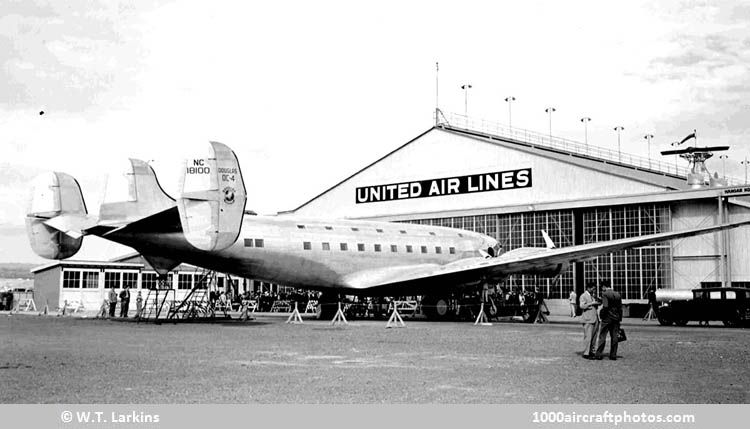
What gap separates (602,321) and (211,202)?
475 inches

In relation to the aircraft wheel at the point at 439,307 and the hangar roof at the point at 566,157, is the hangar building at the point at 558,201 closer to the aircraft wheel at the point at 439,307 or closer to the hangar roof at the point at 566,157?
the hangar roof at the point at 566,157

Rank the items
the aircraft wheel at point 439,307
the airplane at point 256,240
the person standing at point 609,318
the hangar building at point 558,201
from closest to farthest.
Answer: the person standing at point 609,318 → the airplane at point 256,240 → the aircraft wheel at point 439,307 → the hangar building at point 558,201

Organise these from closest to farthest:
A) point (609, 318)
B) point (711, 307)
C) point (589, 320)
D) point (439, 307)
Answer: point (609, 318) < point (589, 320) < point (711, 307) < point (439, 307)

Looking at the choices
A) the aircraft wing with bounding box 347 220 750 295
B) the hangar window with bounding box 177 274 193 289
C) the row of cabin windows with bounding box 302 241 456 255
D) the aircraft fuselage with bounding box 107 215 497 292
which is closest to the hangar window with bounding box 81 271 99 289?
the hangar window with bounding box 177 274 193 289

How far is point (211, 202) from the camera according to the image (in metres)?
22.0

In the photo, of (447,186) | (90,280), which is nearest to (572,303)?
(447,186)

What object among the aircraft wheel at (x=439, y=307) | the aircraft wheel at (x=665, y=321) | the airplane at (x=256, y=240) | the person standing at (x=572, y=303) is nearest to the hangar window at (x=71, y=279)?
the airplane at (x=256, y=240)

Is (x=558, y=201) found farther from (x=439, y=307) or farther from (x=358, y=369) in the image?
(x=358, y=369)

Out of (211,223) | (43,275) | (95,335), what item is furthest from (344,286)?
(43,275)

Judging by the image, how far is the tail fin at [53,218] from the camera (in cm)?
2661

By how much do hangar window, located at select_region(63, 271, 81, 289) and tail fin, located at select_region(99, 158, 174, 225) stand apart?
26.0 m

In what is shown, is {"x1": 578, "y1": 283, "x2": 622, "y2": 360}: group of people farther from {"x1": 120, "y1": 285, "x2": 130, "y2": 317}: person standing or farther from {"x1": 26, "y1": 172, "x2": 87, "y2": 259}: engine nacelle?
{"x1": 120, "y1": 285, "x2": 130, "y2": 317}: person standing

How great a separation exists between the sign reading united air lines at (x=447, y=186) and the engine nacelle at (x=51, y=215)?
2662cm

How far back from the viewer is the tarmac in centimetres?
970
